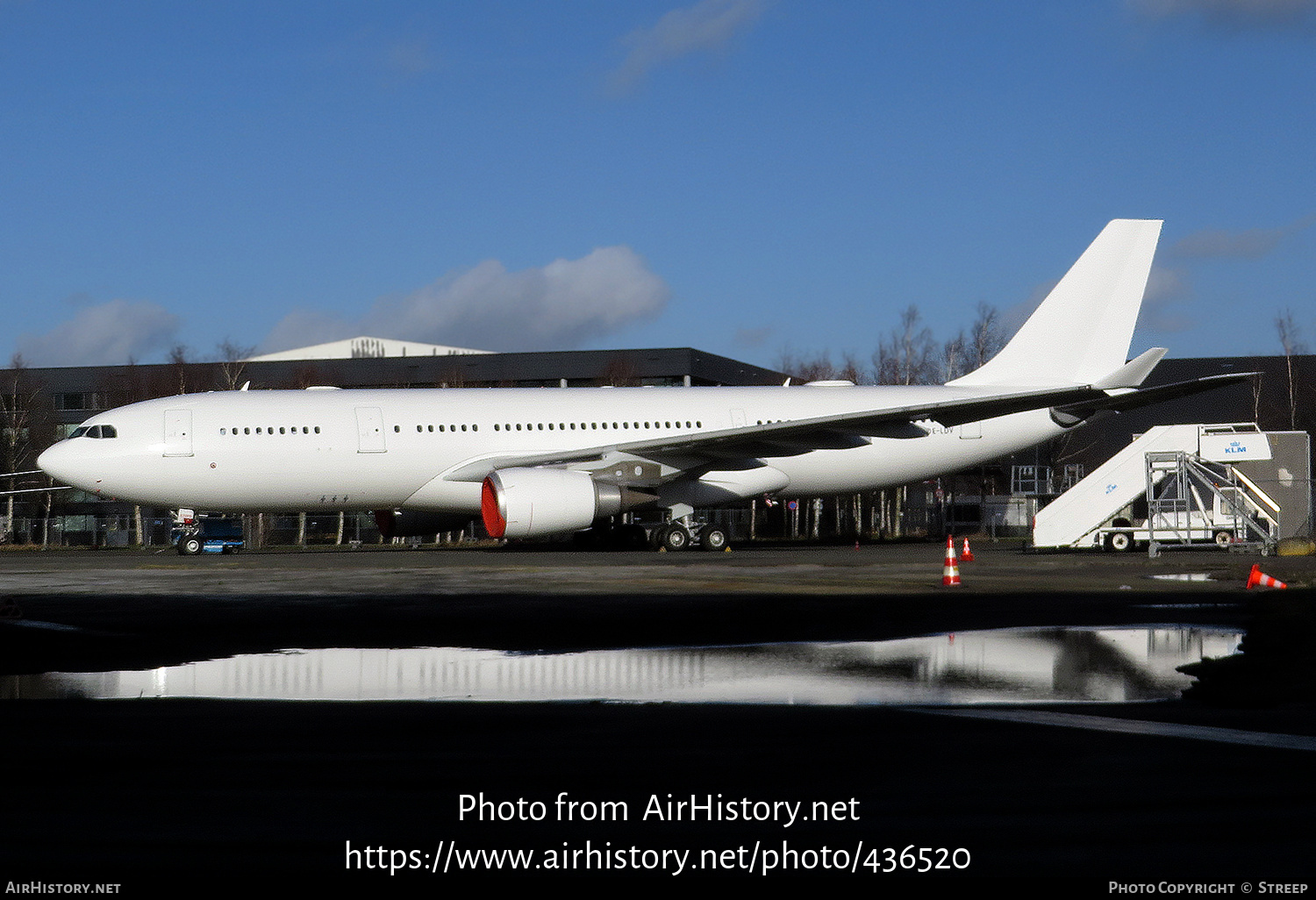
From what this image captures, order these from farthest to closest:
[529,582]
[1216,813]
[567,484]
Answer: [567,484], [529,582], [1216,813]

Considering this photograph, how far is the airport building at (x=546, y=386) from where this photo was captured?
5391 centimetres

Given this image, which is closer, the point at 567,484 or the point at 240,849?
the point at 240,849

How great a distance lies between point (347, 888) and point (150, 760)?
215 cm

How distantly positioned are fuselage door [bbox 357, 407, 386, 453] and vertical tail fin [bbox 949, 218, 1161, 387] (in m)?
→ 14.5

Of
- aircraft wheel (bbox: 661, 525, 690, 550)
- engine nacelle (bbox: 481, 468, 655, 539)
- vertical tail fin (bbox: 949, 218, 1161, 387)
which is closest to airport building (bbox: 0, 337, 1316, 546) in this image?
vertical tail fin (bbox: 949, 218, 1161, 387)

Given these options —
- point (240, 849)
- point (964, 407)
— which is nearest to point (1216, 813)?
point (240, 849)

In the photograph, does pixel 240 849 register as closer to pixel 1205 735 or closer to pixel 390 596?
pixel 1205 735

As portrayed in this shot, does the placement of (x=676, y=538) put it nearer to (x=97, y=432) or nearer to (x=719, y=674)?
(x=97, y=432)

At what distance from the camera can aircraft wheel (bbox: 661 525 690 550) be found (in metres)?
26.8

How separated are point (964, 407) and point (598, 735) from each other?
68.7ft

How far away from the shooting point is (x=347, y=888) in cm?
386

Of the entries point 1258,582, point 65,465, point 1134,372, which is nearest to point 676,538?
point 1134,372

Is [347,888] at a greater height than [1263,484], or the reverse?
[1263,484]

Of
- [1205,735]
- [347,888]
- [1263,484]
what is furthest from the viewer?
[1263,484]
